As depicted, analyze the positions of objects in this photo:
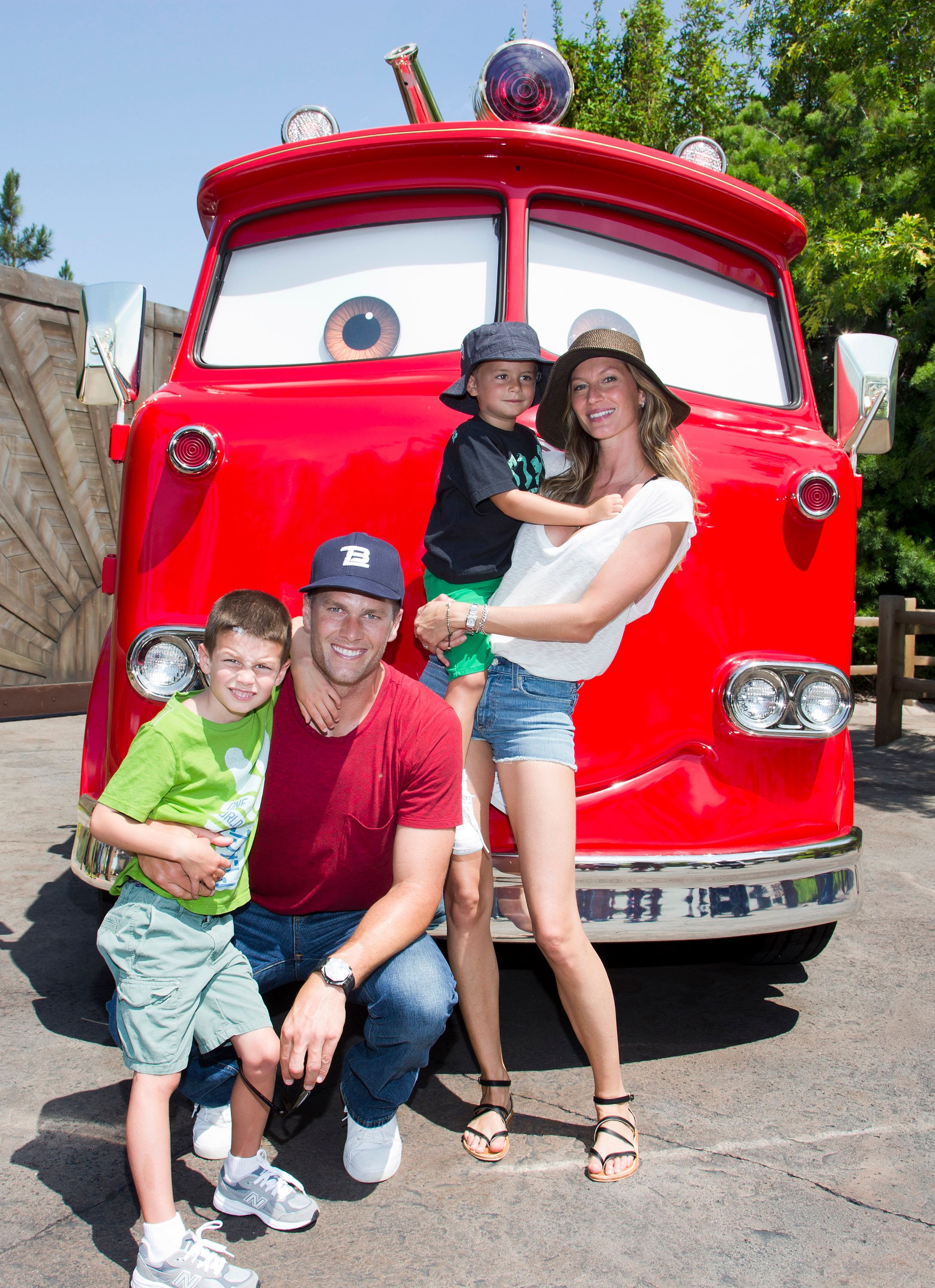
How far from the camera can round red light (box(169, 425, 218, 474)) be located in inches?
Result: 108

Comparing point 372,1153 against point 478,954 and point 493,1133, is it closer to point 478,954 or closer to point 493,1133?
point 493,1133

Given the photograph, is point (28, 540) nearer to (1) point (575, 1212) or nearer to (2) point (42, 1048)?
(2) point (42, 1048)

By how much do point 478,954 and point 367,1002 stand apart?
292 mm

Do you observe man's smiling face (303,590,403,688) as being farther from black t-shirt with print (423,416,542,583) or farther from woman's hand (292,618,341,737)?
black t-shirt with print (423,416,542,583)

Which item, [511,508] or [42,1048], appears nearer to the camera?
[511,508]

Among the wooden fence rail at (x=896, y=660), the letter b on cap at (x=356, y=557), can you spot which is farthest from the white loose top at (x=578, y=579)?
the wooden fence rail at (x=896, y=660)

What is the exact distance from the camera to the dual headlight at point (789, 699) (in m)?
2.77

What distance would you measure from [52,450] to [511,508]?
6.70 m

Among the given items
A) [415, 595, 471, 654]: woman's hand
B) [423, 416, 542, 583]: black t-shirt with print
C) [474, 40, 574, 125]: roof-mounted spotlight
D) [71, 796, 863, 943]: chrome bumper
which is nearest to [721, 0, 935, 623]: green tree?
[474, 40, 574, 125]: roof-mounted spotlight

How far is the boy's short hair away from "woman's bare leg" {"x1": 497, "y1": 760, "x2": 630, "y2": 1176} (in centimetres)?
63

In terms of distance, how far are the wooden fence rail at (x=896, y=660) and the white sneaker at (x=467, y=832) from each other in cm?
664

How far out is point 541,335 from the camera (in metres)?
3.18

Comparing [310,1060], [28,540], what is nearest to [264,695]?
[310,1060]

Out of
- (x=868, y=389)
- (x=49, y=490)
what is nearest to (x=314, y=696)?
(x=868, y=389)
